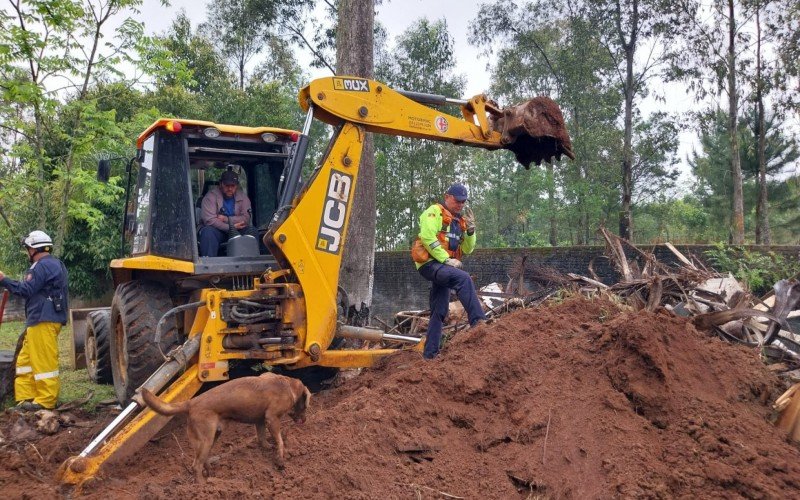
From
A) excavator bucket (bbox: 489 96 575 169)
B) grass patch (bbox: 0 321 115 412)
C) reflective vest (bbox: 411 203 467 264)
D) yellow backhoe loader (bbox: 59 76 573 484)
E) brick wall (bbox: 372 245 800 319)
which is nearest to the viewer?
yellow backhoe loader (bbox: 59 76 573 484)

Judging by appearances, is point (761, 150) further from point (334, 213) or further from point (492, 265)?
point (334, 213)

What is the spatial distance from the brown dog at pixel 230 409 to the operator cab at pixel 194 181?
6.05 ft

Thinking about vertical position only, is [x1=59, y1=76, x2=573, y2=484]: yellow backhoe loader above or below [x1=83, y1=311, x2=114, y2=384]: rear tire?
above

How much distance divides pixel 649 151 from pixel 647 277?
17.5 metres

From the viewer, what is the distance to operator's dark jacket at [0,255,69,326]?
6.75 meters

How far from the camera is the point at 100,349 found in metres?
7.97

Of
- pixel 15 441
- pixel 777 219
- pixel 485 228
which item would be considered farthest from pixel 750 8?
pixel 15 441

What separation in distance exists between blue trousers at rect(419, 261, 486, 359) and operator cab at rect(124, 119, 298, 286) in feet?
5.13

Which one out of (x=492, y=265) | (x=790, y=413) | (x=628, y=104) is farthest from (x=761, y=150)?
(x=790, y=413)

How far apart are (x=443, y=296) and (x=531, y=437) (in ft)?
8.27

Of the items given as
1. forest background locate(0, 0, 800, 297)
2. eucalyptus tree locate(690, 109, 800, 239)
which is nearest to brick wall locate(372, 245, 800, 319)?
forest background locate(0, 0, 800, 297)

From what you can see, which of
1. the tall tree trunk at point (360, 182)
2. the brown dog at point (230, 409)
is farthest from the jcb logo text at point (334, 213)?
the tall tree trunk at point (360, 182)

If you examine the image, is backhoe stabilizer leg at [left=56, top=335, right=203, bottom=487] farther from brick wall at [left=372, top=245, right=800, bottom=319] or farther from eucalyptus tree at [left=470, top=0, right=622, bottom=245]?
eucalyptus tree at [left=470, top=0, right=622, bottom=245]

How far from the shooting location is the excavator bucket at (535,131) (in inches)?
247
